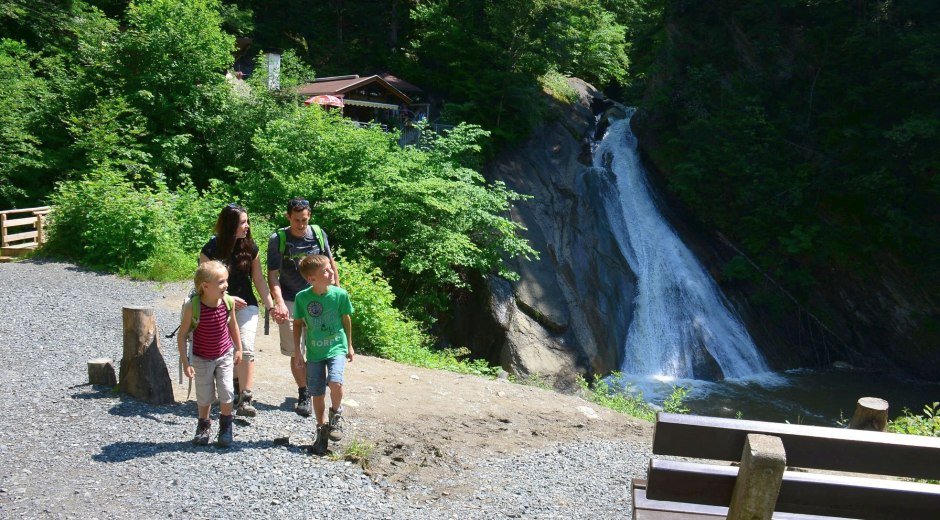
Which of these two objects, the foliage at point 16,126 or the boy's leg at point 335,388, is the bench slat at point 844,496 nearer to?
the boy's leg at point 335,388

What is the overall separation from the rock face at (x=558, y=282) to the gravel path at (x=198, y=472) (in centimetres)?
875

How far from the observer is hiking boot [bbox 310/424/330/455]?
5.29 metres

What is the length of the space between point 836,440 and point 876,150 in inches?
758

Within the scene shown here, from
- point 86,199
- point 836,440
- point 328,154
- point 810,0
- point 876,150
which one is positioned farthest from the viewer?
point 810,0

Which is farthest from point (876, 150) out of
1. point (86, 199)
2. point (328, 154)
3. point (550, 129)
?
point (86, 199)

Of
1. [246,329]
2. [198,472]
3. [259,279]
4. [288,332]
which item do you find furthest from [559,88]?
[198,472]

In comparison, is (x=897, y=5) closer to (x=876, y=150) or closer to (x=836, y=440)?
(x=876, y=150)

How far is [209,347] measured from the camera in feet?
17.2

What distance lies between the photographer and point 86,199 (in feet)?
44.5

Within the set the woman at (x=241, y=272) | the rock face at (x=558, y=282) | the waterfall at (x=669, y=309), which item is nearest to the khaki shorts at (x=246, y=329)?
the woman at (x=241, y=272)

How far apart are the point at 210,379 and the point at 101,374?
5.95 ft

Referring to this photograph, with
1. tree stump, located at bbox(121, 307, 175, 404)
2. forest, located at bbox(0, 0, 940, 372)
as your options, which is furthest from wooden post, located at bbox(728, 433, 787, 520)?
forest, located at bbox(0, 0, 940, 372)

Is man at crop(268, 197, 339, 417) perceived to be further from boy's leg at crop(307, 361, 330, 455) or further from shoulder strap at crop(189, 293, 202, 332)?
shoulder strap at crop(189, 293, 202, 332)

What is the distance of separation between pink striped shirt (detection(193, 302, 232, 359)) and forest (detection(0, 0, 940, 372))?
5182mm
